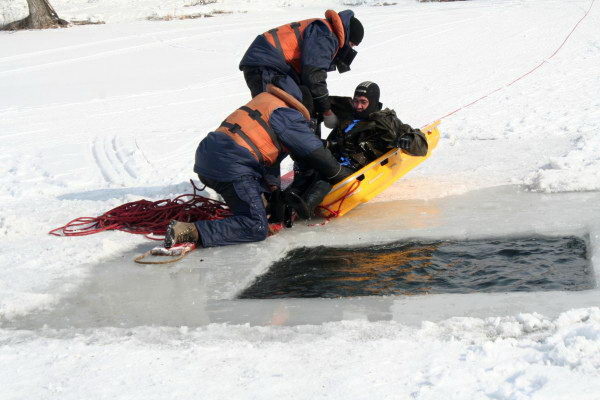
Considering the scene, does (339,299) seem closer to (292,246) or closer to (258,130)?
(292,246)

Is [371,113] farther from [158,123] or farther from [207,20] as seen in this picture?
[207,20]

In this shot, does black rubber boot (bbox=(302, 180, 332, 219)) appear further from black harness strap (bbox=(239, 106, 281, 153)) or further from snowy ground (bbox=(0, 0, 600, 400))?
black harness strap (bbox=(239, 106, 281, 153))

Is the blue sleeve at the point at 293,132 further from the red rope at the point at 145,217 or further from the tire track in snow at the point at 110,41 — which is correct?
the tire track in snow at the point at 110,41

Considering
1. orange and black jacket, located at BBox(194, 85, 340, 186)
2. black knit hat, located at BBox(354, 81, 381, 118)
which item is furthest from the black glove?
orange and black jacket, located at BBox(194, 85, 340, 186)

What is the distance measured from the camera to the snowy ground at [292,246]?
11.6 ft

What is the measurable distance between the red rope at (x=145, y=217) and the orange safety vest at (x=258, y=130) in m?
0.78

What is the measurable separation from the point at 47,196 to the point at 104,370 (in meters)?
4.36

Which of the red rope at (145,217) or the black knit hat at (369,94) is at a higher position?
Answer: the black knit hat at (369,94)

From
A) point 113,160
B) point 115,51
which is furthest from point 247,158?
point 115,51

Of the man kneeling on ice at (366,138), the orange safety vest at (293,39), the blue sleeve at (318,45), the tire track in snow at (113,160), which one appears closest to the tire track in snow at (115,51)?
the tire track in snow at (113,160)

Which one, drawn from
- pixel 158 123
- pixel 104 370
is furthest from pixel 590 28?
pixel 104 370

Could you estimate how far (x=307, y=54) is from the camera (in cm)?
636

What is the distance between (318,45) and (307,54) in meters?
0.12

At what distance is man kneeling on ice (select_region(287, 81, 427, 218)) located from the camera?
243 inches
